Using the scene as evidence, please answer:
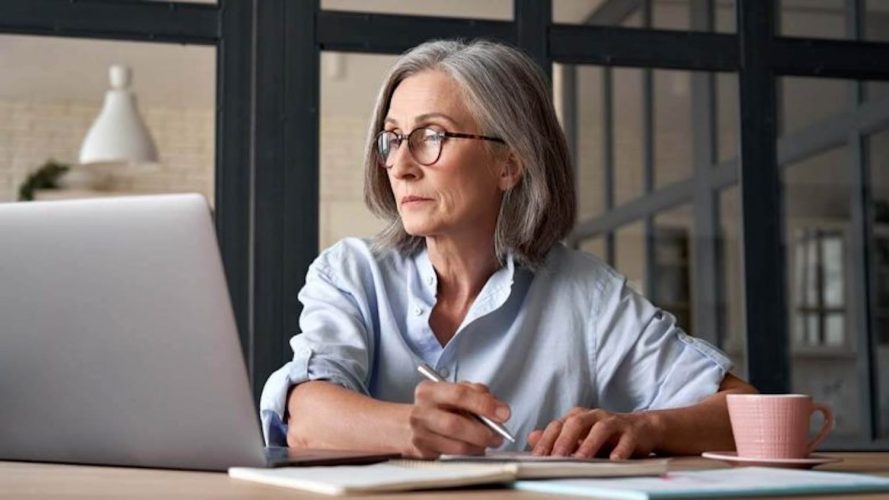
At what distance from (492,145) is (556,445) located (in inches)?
30.0

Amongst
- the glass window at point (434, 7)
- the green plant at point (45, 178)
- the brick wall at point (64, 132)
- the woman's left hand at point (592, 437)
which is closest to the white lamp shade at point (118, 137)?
the brick wall at point (64, 132)

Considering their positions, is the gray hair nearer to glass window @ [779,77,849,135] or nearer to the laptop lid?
the laptop lid

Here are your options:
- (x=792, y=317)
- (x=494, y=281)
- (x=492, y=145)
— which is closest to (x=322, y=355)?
(x=494, y=281)

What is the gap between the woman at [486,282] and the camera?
2.09 metres

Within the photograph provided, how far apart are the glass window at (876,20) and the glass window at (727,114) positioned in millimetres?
440

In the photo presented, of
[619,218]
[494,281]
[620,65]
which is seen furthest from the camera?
[619,218]

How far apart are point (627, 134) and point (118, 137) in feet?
8.81

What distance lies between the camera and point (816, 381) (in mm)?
3646

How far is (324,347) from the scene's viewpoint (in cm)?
195

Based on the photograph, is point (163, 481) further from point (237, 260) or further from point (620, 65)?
point (620, 65)

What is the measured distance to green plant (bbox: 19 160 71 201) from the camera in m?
5.87

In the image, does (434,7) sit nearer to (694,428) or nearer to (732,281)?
(732,281)

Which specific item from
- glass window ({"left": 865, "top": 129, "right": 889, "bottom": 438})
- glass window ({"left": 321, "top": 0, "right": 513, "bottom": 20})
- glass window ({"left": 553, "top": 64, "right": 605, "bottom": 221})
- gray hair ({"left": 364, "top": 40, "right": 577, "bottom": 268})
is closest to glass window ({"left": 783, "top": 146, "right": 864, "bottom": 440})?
glass window ({"left": 865, "top": 129, "right": 889, "bottom": 438})

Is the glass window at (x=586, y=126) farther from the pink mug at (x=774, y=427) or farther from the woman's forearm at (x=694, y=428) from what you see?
the pink mug at (x=774, y=427)
